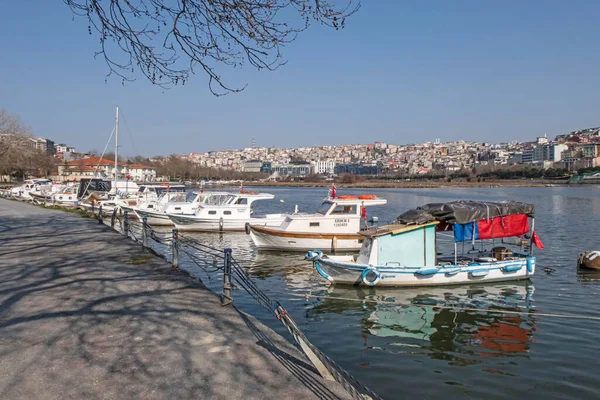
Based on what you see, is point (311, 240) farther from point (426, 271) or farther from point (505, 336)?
point (505, 336)

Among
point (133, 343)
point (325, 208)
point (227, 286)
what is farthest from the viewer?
point (325, 208)

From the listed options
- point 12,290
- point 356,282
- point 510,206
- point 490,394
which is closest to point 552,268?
point 510,206

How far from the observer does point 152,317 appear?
25.3ft

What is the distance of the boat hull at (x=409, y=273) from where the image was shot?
47.0ft

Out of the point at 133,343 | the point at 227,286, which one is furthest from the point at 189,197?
the point at 133,343

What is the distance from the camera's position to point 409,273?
14.4 metres

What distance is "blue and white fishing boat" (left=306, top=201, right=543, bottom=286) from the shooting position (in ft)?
47.2

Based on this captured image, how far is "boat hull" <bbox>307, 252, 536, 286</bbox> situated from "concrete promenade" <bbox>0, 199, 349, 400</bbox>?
5.14 metres

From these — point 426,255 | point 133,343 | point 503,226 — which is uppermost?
point 503,226

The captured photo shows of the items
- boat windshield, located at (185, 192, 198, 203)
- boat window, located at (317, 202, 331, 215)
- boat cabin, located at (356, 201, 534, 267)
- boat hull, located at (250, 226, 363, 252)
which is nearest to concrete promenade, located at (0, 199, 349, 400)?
boat cabin, located at (356, 201, 534, 267)

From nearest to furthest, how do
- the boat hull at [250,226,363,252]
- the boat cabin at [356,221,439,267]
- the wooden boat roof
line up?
the wooden boat roof < the boat cabin at [356,221,439,267] < the boat hull at [250,226,363,252]

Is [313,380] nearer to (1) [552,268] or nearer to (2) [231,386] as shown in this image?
(2) [231,386]

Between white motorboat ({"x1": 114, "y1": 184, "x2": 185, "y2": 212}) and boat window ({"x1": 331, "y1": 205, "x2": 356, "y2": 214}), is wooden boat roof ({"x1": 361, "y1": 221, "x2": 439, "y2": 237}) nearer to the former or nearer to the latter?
boat window ({"x1": 331, "y1": 205, "x2": 356, "y2": 214})

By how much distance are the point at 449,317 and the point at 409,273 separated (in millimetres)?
2447
